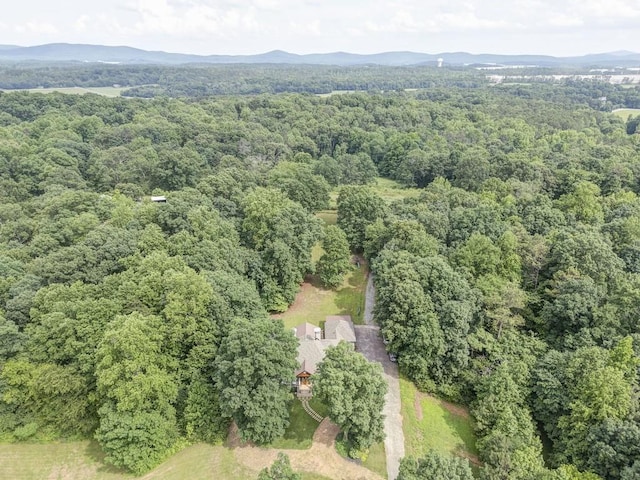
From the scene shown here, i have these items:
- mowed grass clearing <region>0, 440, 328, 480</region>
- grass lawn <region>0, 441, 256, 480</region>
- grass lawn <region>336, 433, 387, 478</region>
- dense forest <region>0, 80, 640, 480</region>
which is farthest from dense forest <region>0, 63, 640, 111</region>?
grass lawn <region>0, 441, 256, 480</region>

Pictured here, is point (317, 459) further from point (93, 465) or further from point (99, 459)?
point (93, 465)

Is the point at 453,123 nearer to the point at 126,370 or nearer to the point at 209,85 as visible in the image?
the point at 126,370

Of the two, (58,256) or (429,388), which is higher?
(58,256)

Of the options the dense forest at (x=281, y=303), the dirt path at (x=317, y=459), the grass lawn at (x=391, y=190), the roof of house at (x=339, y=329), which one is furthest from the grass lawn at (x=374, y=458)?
the grass lawn at (x=391, y=190)

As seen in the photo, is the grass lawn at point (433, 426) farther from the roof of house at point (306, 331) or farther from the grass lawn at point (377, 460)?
the roof of house at point (306, 331)

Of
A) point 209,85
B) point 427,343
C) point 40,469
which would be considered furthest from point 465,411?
point 209,85

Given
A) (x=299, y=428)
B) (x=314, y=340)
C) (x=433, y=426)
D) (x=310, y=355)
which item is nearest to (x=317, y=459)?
(x=299, y=428)
